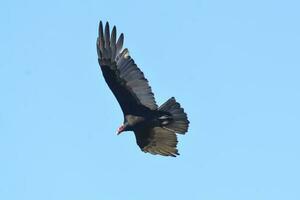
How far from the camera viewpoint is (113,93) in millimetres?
51812

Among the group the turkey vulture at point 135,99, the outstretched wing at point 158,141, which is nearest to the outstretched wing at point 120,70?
the turkey vulture at point 135,99

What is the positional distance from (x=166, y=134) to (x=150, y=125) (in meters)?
0.37

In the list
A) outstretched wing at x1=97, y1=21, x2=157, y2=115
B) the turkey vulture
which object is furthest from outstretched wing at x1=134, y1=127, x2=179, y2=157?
outstretched wing at x1=97, y1=21, x2=157, y2=115

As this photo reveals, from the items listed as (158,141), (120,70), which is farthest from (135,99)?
(158,141)

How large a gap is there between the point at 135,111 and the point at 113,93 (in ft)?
1.93

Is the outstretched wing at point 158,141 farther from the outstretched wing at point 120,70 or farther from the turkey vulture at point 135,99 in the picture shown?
the outstretched wing at point 120,70

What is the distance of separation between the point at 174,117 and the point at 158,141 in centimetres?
83

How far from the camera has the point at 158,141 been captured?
52281 millimetres

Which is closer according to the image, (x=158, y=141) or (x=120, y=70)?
(x=120, y=70)

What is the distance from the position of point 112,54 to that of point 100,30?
0.55 metres

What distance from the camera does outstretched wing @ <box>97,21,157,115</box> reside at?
2025 inches

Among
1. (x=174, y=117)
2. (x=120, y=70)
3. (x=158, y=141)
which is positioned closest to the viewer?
(x=120, y=70)

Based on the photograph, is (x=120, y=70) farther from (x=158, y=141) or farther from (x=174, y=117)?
(x=158, y=141)

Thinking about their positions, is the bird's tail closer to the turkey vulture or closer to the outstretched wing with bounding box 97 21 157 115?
the turkey vulture
